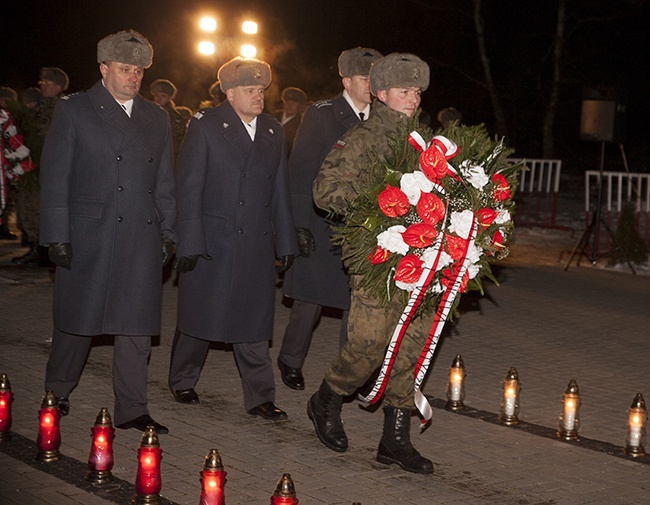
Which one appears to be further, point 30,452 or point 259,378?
point 259,378

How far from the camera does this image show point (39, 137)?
14.7 metres

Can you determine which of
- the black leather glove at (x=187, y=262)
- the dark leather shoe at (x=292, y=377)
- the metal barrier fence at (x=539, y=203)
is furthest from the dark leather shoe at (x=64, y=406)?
the metal barrier fence at (x=539, y=203)

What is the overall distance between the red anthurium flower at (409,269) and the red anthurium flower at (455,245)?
0.55 ft

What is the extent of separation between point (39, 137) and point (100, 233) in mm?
7893

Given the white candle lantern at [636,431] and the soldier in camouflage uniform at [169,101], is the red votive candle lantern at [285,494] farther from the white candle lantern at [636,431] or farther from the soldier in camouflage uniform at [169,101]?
the soldier in camouflage uniform at [169,101]

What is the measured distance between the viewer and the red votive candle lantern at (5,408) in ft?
22.2

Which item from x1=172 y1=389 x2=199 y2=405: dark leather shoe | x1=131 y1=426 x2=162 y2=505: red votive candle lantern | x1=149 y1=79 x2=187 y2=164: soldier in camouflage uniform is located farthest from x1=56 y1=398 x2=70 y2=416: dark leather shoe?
x1=149 y1=79 x2=187 y2=164: soldier in camouflage uniform

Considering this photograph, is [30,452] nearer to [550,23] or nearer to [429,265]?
[429,265]

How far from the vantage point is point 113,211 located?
23.7 feet

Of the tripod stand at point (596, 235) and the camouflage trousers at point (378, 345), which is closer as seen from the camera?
the camouflage trousers at point (378, 345)

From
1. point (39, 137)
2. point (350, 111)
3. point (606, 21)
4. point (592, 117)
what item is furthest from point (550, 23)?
point (350, 111)

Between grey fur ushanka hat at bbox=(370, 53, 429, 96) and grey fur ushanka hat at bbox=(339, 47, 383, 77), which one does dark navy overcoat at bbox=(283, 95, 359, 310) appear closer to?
grey fur ushanka hat at bbox=(339, 47, 383, 77)

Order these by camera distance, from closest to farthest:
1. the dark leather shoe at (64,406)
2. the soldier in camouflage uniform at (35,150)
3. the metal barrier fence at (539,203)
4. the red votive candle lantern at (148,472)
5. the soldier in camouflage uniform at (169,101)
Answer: the red votive candle lantern at (148,472), the dark leather shoe at (64,406), the soldier in camouflage uniform at (35,150), the soldier in camouflage uniform at (169,101), the metal barrier fence at (539,203)

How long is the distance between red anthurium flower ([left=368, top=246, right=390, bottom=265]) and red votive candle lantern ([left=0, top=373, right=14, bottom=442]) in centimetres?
224
